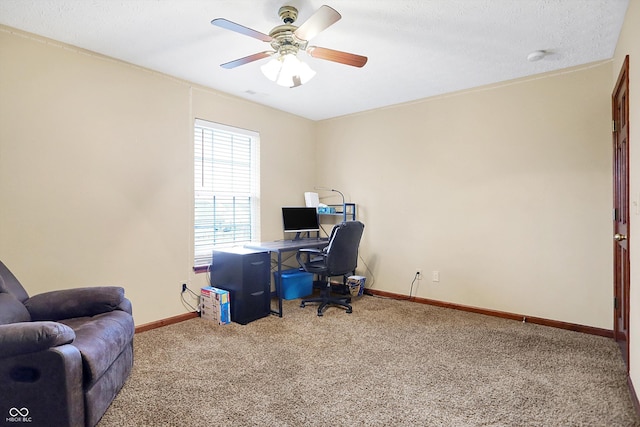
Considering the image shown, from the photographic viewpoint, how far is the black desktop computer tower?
10.9 feet

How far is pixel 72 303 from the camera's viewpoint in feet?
7.36

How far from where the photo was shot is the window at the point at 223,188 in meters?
3.73

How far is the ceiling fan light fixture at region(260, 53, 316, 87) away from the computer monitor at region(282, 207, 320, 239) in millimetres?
2172

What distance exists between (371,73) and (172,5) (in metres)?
1.81

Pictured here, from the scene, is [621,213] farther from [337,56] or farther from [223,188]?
[223,188]

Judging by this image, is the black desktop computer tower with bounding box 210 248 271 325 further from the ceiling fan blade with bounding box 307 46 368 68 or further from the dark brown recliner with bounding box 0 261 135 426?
the ceiling fan blade with bounding box 307 46 368 68

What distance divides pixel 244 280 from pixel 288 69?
1984mm

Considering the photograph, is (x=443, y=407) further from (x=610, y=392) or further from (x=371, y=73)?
(x=371, y=73)

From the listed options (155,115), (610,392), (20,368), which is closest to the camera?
(20,368)

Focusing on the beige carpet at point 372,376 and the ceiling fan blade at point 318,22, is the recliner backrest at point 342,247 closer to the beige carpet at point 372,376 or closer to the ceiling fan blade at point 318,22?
the beige carpet at point 372,376

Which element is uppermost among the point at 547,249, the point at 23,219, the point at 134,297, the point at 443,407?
the point at 23,219

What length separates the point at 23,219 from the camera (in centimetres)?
249

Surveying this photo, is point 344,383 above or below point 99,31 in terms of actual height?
below

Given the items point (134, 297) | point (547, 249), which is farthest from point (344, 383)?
point (547, 249)
